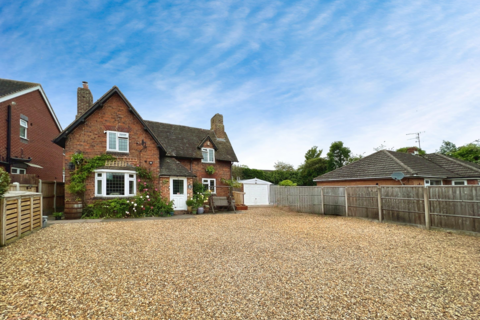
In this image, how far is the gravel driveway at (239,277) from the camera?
349 cm

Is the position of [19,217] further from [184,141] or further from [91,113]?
[184,141]

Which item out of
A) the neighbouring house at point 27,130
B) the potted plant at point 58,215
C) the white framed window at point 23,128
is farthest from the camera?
the white framed window at point 23,128

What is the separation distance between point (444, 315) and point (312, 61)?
1511 cm

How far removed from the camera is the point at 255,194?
23.7 meters

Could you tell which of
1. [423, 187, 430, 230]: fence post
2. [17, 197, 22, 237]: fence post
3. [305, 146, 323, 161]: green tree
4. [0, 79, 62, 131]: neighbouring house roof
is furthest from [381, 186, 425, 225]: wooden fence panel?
[305, 146, 323, 161]: green tree

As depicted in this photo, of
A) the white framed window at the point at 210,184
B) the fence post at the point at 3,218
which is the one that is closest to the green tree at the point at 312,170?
the white framed window at the point at 210,184

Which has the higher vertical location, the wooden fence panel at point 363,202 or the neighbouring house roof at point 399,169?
the neighbouring house roof at point 399,169

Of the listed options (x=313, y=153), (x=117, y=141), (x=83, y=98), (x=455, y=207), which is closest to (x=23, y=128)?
(x=83, y=98)

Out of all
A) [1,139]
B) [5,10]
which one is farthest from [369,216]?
[1,139]

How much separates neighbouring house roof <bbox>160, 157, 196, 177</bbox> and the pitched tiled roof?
11.5m

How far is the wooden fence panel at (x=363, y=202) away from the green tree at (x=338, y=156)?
20.7m

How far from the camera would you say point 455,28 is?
32.2 ft

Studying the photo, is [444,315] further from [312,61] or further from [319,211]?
[312,61]

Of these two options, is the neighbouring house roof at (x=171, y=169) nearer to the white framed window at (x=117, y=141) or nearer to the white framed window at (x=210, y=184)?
the white framed window at (x=117, y=141)
